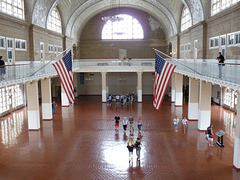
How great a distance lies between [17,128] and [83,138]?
5.80 meters

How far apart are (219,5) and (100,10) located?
2120 centimetres

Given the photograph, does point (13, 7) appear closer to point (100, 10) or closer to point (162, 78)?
point (162, 78)

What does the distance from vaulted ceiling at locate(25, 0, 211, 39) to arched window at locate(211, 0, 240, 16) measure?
50 centimetres

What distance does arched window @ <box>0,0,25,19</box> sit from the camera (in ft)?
63.0

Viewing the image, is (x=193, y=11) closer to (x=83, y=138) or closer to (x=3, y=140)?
(x=83, y=138)

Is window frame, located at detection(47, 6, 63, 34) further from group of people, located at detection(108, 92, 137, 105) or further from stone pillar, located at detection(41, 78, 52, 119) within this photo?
group of people, located at detection(108, 92, 137, 105)

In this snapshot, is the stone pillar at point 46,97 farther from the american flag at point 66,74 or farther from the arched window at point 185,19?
the arched window at point 185,19

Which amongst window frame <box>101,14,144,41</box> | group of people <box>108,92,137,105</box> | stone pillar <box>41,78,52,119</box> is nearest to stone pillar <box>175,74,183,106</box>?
group of people <box>108,92,137,105</box>

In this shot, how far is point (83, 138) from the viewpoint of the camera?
1669 cm

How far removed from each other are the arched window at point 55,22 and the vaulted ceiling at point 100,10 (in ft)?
2.03

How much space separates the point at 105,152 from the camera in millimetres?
13992

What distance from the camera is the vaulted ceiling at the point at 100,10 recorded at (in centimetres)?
2230

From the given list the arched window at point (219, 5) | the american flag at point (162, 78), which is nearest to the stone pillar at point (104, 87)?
the arched window at point (219, 5)

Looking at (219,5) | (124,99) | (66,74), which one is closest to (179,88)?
(124,99)
